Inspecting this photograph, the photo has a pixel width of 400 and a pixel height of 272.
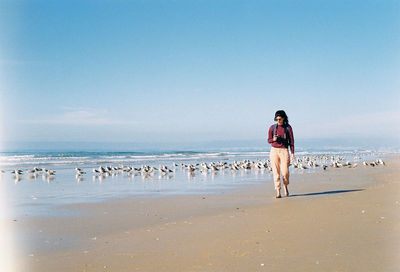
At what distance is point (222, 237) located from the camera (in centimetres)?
579

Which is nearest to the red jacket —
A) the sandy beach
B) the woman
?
the woman

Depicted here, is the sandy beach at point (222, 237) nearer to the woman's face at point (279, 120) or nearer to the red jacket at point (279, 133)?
the red jacket at point (279, 133)

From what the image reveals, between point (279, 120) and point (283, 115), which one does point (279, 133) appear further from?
point (283, 115)

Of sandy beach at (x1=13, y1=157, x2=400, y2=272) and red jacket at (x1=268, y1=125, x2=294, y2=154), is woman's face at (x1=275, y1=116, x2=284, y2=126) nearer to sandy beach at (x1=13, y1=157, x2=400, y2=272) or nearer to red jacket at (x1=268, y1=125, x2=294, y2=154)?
red jacket at (x1=268, y1=125, x2=294, y2=154)

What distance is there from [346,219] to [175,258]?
320 cm

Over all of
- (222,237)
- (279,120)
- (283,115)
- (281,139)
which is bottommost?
(222,237)

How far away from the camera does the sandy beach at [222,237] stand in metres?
4.49

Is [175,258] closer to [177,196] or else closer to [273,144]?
[273,144]

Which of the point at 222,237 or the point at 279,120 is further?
the point at 279,120

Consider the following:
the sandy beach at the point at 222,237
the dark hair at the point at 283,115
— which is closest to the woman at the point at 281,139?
the dark hair at the point at 283,115

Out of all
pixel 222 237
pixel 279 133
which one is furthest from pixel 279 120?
pixel 222 237

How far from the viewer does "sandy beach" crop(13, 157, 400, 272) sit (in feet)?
14.7

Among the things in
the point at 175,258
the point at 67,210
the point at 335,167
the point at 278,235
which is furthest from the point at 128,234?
the point at 335,167

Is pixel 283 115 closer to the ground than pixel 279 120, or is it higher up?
higher up
